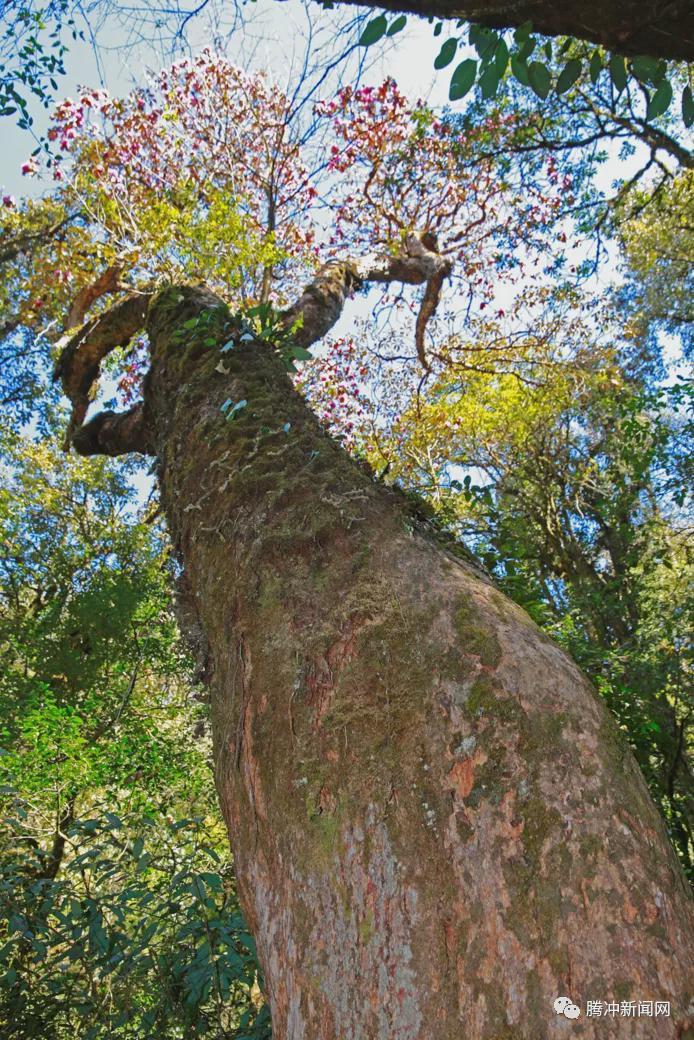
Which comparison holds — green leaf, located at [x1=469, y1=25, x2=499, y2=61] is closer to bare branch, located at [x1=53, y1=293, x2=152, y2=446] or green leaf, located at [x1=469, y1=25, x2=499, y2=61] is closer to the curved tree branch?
the curved tree branch

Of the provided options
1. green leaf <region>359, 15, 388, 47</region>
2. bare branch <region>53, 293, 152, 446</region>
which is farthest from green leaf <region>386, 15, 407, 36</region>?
bare branch <region>53, 293, 152, 446</region>

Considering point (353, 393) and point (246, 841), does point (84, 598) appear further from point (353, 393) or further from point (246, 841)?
point (246, 841)

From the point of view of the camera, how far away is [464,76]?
141cm

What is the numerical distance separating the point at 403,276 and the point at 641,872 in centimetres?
595

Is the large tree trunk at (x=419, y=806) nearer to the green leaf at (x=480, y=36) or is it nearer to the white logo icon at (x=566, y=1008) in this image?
the white logo icon at (x=566, y=1008)

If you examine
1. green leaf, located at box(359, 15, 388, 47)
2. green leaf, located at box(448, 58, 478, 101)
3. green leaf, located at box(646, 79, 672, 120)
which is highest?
green leaf, located at box(359, 15, 388, 47)

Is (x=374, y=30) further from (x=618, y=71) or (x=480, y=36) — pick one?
(x=618, y=71)

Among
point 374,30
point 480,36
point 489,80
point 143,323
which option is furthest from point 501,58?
point 143,323

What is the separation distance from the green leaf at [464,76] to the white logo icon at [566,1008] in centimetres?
168

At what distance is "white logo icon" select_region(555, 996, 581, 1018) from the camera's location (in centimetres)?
67

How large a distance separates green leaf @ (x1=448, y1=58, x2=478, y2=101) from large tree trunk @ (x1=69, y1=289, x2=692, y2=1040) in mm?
994

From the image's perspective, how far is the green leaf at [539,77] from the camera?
143 centimetres

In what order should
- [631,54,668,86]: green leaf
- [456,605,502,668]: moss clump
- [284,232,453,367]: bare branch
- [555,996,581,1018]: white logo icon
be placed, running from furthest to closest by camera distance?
1. [284,232,453,367]: bare branch
2. [631,54,668,86]: green leaf
3. [456,605,502,668]: moss clump
4. [555,996,581,1018]: white logo icon

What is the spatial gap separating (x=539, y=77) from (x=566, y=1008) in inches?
69.9
